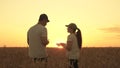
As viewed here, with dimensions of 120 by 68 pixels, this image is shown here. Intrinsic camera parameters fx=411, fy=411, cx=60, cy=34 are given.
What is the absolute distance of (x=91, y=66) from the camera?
1512 cm

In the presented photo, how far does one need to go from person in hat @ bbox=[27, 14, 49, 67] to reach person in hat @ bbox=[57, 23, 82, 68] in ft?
1.60

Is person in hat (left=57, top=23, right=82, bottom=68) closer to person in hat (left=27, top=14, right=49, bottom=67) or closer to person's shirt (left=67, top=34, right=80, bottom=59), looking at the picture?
person's shirt (left=67, top=34, right=80, bottom=59)

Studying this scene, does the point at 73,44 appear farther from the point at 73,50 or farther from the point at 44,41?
the point at 44,41

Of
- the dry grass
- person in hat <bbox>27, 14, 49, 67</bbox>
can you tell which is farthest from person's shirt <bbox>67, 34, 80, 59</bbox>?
person in hat <bbox>27, 14, 49, 67</bbox>

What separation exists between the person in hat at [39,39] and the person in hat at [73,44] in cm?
49

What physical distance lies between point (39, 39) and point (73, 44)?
86 cm

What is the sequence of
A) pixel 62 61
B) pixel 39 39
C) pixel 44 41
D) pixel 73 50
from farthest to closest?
pixel 62 61
pixel 73 50
pixel 39 39
pixel 44 41

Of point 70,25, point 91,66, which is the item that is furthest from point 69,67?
point 91,66

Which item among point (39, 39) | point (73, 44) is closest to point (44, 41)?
point (39, 39)

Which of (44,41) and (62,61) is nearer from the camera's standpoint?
(44,41)

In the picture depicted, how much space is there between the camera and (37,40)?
1005cm

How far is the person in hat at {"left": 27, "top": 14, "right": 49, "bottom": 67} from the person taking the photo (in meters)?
9.88

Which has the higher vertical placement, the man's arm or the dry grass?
the man's arm

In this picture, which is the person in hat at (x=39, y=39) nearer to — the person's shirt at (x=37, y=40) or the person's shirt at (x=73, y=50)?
the person's shirt at (x=37, y=40)
